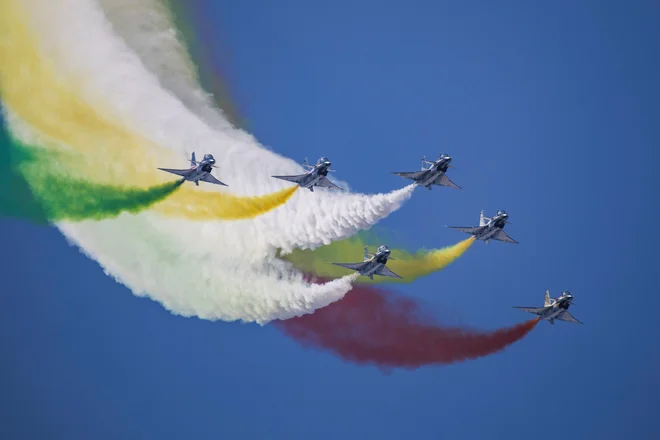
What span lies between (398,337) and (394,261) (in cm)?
401

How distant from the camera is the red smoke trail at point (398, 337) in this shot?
3039 inches

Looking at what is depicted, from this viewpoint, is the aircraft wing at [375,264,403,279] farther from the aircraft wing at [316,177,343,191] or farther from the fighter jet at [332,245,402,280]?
the aircraft wing at [316,177,343,191]

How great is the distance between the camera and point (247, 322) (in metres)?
75.6

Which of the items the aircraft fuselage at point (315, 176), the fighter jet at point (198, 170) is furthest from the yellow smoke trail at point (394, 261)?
the fighter jet at point (198, 170)

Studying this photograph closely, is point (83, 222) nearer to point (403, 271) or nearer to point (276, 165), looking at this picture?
point (276, 165)

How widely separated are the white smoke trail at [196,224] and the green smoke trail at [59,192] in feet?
2.89

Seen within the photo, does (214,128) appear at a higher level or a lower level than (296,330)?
higher

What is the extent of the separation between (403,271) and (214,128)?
12655mm

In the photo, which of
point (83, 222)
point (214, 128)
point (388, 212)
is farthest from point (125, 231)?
point (388, 212)

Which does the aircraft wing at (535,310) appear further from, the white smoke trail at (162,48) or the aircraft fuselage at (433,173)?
the white smoke trail at (162,48)

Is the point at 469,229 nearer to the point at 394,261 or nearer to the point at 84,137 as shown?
the point at 394,261

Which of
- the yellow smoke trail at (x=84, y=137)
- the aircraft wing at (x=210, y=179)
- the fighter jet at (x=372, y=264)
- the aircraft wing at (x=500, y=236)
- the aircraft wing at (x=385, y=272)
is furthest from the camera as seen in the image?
the aircraft wing at (x=500, y=236)

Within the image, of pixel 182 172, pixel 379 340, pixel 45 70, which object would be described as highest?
pixel 45 70

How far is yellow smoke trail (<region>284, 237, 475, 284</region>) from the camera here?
7700cm
